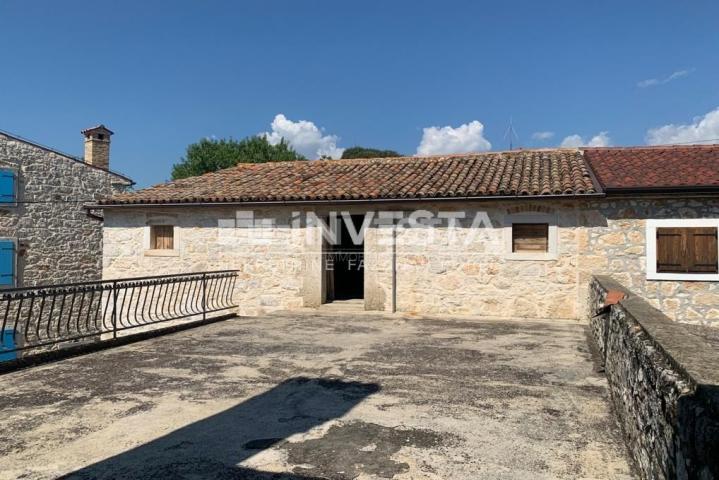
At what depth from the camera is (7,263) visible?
16422 millimetres

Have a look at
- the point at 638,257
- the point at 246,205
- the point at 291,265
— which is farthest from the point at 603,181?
the point at 246,205

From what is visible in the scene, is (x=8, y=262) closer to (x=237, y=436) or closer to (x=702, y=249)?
(x=237, y=436)

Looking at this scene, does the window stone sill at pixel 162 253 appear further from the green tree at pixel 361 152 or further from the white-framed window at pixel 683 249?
the green tree at pixel 361 152

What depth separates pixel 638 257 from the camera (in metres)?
9.77

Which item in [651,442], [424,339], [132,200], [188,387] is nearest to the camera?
[651,442]

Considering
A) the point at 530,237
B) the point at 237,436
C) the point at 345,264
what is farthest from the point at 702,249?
the point at 237,436

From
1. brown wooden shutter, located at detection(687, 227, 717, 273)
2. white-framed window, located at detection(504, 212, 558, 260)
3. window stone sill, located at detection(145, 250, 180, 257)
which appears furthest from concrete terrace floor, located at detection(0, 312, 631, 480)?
window stone sill, located at detection(145, 250, 180, 257)

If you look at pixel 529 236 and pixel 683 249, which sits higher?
pixel 529 236

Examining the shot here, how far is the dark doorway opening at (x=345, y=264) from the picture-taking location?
12.3m

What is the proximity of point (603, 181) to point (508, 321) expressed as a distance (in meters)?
3.42

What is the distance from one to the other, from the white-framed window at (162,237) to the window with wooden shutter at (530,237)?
8.04 m

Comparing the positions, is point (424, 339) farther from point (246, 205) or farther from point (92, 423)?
point (246, 205)

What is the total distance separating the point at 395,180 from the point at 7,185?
A: 13.0 meters

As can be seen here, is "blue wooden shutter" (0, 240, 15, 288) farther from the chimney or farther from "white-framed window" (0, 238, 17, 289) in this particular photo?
the chimney
